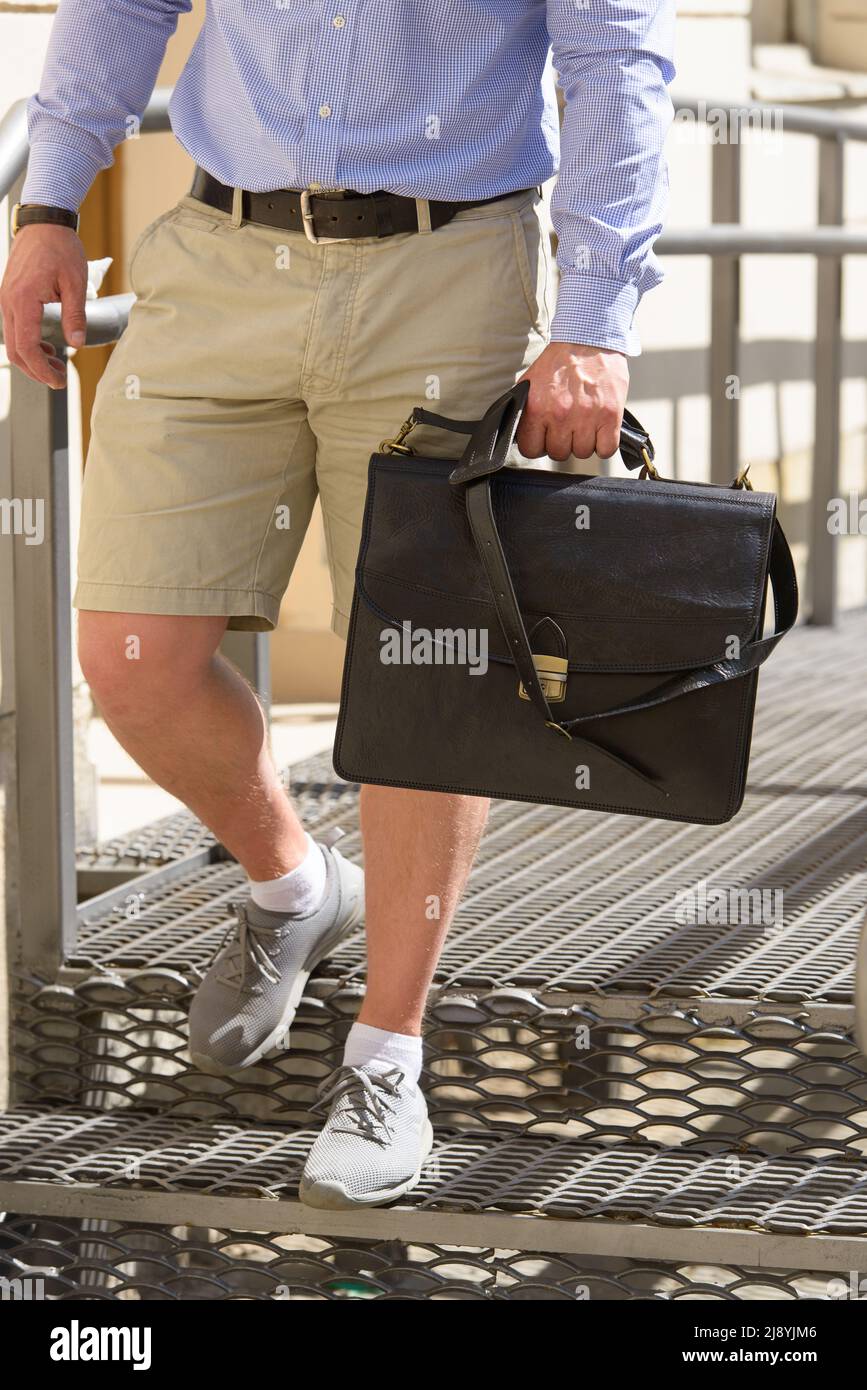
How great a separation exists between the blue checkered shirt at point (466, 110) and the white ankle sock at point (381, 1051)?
0.80 metres

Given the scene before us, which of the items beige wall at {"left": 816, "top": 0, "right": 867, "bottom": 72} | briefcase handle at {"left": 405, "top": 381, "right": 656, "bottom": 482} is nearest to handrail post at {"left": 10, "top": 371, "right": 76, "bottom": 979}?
briefcase handle at {"left": 405, "top": 381, "right": 656, "bottom": 482}

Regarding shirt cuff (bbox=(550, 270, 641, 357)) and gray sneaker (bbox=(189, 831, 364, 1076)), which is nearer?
shirt cuff (bbox=(550, 270, 641, 357))

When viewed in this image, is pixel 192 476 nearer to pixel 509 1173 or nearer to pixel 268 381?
pixel 268 381

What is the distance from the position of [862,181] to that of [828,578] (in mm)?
2333

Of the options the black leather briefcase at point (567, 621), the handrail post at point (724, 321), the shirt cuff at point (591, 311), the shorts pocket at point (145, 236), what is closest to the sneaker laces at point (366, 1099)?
the black leather briefcase at point (567, 621)

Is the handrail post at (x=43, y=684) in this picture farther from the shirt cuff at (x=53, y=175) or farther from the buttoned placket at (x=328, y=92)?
the buttoned placket at (x=328, y=92)

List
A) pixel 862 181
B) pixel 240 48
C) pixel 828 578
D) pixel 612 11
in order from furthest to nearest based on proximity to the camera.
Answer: pixel 862 181 < pixel 828 578 < pixel 240 48 < pixel 612 11

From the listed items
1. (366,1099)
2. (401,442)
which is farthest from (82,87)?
(366,1099)

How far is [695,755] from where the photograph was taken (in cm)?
180

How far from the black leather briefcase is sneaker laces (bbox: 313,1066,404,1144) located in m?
0.38

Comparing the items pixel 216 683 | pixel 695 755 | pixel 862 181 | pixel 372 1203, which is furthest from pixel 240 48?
pixel 862 181

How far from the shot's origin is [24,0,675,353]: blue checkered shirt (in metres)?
1.75

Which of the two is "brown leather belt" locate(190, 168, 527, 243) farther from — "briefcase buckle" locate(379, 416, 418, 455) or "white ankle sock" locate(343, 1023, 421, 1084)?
"white ankle sock" locate(343, 1023, 421, 1084)
